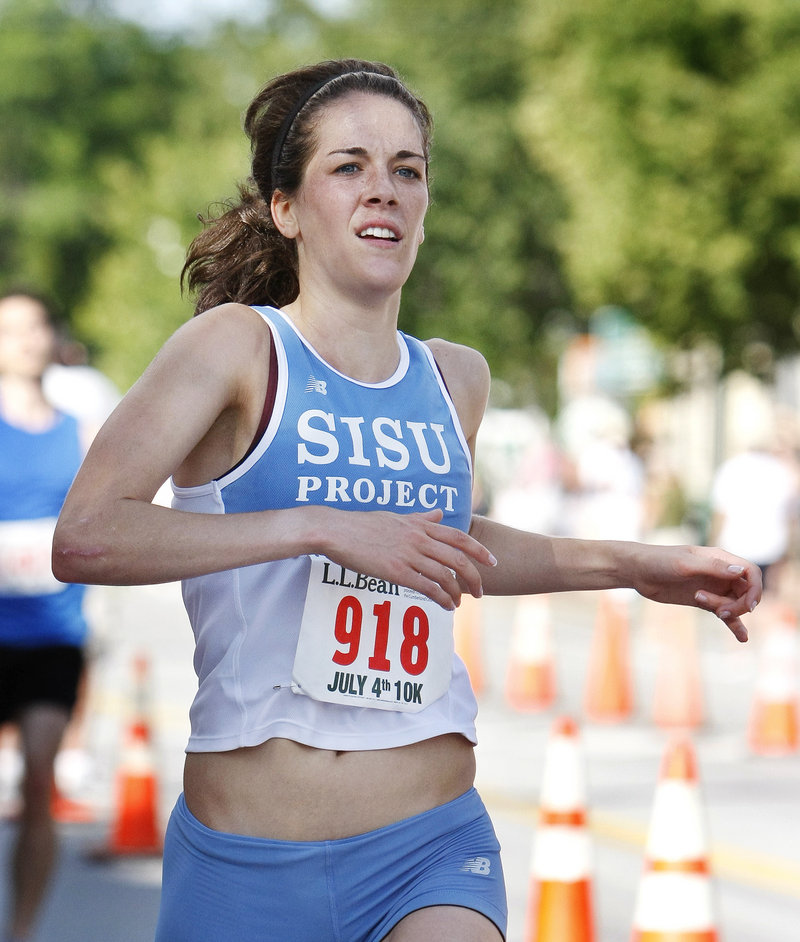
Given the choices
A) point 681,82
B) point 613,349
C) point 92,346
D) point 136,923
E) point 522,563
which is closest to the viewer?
point 522,563

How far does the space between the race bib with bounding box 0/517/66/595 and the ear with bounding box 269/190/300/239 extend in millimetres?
2655

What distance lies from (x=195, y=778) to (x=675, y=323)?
20010 mm

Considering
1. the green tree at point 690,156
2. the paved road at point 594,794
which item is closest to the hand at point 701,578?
the paved road at point 594,794

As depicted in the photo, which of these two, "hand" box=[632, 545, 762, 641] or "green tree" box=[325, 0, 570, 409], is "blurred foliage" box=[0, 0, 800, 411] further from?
"hand" box=[632, 545, 762, 641]

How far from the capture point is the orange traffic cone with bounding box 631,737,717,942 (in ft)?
15.0

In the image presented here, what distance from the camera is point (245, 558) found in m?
2.51

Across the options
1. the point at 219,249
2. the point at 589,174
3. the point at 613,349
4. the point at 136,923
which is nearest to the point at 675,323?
the point at 589,174

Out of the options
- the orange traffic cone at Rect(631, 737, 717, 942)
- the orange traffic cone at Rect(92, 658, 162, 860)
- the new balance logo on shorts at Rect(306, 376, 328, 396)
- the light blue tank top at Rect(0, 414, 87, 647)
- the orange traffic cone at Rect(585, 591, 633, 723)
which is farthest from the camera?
the orange traffic cone at Rect(585, 591, 633, 723)

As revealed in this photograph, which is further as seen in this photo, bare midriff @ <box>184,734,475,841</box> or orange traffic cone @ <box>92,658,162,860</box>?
orange traffic cone @ <box>92,658,162,860</box>

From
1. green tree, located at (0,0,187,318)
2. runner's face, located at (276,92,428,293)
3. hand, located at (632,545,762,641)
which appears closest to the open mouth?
runner's face, located at (276,92,428,293)

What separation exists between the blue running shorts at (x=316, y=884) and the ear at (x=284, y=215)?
973 mm

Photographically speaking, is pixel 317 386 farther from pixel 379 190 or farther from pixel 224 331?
pixel 379 190

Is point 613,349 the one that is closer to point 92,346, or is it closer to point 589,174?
point 589,174

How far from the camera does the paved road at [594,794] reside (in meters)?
6.17
